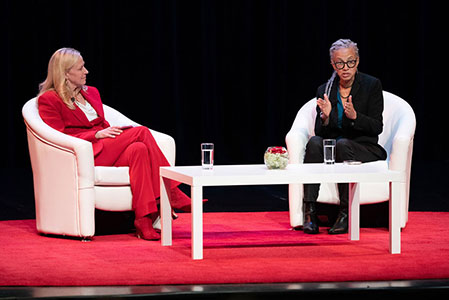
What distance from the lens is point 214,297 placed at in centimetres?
279

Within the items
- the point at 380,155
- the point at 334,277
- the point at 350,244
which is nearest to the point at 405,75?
the point at 380,155

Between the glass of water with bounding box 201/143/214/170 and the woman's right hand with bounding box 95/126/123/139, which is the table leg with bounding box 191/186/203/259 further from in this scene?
the woman's right hand with bounding box 95/126/123/139

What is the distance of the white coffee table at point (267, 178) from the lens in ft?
11.4

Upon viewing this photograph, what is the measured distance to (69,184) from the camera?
4.09 metres

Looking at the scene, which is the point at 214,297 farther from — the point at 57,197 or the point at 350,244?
the point at 57,197

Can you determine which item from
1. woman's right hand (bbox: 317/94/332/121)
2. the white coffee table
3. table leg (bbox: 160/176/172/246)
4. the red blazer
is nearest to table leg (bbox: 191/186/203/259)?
the white coffee table

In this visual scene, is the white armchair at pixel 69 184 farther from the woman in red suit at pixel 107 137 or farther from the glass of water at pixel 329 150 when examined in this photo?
the glass of water at pixel 329 150

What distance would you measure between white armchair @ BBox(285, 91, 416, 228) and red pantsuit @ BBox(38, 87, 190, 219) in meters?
0.67

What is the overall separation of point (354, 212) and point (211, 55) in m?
4.06


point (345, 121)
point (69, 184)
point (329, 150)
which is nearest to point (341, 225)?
point (329, 150)

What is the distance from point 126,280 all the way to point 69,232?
3.89 feet

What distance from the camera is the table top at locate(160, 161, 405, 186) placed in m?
3.47

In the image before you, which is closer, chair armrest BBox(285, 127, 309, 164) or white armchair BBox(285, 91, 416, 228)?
white armchair BBox(285, 91, 416, 228)

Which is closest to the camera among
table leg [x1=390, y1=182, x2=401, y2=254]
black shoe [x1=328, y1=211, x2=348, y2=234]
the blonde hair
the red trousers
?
table leg [x1=390, y1=182, x2=401, y2=254]
